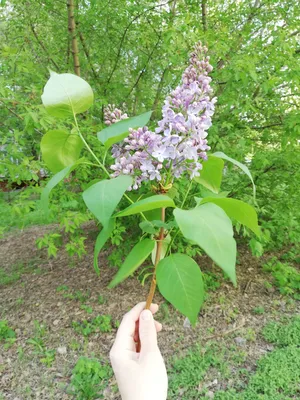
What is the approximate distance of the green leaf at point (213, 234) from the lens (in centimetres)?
52

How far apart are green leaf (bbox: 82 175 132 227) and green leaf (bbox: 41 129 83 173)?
0.77 feet

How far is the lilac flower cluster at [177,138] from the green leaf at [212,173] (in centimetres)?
3

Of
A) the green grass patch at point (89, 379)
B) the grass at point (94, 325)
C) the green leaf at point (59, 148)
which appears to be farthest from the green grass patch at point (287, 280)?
the green leaf at point (59, 148)

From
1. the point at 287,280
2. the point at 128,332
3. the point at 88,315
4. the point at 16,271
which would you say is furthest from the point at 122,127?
the point at 16,271

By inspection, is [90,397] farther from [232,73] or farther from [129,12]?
[129,12]

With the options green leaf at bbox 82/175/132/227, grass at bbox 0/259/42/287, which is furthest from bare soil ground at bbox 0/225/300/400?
green leaf at bbox 82/175/132/227

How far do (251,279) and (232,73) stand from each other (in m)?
2.37

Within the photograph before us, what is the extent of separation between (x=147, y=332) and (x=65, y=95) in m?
0.75

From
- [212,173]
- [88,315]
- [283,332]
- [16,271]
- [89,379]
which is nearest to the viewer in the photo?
[212,173]

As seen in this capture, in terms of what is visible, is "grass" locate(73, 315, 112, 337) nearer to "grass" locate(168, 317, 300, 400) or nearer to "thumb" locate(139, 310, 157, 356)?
"grass" locate(168, 317, 300, 400)

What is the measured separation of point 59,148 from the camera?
0.82 metres

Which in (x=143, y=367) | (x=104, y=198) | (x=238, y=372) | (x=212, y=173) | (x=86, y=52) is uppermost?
(x=86, y=52)

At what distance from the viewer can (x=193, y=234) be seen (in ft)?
1.78

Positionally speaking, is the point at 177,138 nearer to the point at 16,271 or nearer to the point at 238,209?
the point at 238,209
